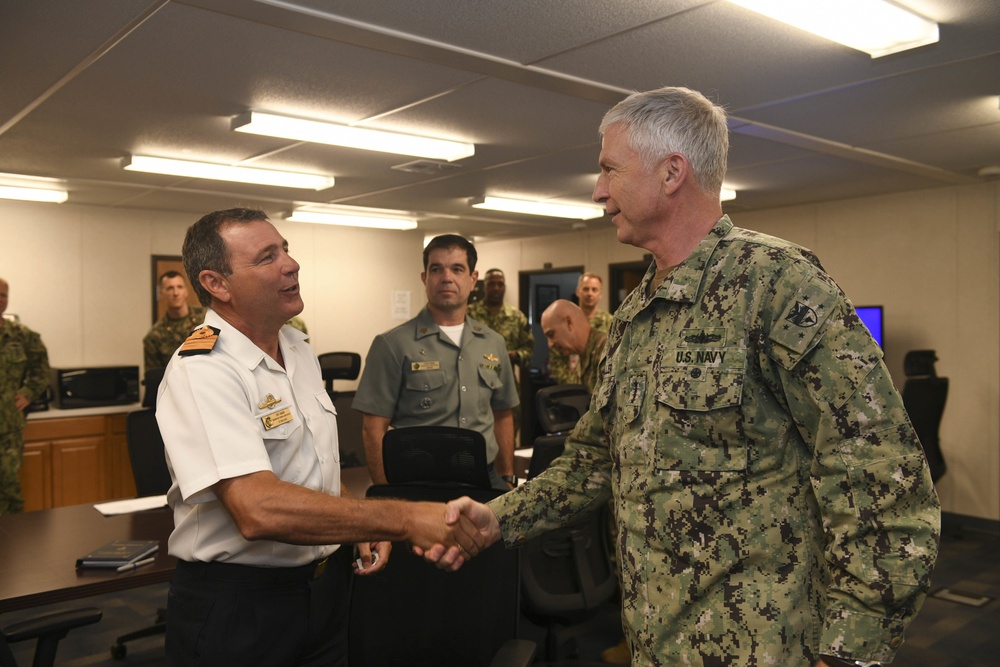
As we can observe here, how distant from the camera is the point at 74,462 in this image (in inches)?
255

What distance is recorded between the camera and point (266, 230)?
6.81 feet

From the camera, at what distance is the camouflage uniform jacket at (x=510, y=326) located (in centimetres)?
763

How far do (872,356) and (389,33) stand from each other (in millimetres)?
2219

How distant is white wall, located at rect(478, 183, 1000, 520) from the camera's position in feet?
20.6

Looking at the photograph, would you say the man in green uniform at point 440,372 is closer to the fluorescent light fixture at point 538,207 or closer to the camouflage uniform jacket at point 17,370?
the camouflage uniform jacket at point 17,370

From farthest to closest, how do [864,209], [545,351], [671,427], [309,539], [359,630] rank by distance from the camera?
[545,351]
[864,209]
[359,630]
[309,539]
[671,427]

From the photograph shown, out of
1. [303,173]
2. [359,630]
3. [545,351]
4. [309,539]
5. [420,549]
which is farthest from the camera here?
[545,351]

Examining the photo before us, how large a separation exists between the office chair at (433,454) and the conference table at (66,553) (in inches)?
32.2

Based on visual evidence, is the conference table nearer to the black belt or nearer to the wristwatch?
the black belt

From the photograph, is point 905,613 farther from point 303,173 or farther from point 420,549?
point 303,173

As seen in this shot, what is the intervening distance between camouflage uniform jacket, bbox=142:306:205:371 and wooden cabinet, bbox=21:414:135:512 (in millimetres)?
569

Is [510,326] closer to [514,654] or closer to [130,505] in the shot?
[130,505]

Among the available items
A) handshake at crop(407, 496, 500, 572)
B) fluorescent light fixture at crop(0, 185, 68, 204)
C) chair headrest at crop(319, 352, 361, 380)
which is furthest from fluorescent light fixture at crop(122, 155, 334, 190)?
handshake at crop(407, 496, 500, 572)

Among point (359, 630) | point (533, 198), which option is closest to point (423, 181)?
point (533, 198)
